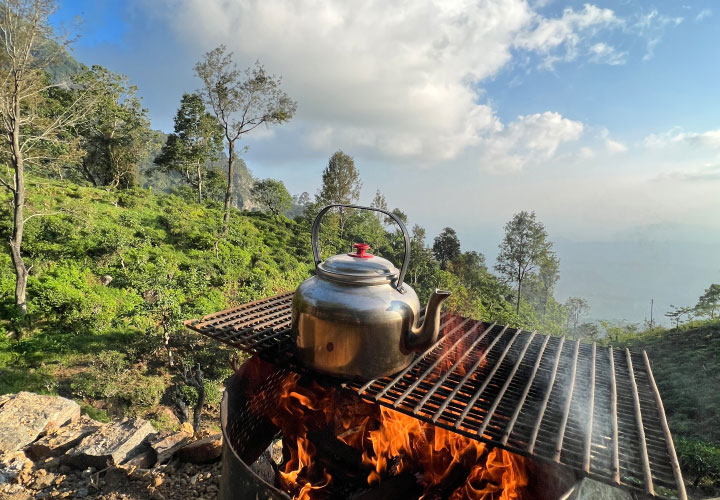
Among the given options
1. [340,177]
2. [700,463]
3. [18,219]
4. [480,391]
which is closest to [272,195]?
[340,177]

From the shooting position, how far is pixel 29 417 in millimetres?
3791

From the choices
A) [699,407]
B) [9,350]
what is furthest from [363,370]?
[699,407]

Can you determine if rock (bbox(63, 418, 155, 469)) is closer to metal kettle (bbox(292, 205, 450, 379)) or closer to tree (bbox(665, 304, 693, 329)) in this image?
metal kettle (bbox(292, 205, 450, 379))

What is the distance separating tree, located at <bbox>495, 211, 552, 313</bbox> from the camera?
2377cm

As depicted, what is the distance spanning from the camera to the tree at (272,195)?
80.0ft

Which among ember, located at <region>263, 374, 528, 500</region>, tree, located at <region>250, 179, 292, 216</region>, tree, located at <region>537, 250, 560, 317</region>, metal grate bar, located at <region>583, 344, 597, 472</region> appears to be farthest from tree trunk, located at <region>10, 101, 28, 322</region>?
tree, located at <region>537, 250, 560, 317</region>

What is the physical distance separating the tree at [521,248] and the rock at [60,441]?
2406 cm

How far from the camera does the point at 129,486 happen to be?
116 inches

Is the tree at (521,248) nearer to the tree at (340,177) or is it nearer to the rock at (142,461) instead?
the tree at (340,177)

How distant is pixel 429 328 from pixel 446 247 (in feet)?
82.3

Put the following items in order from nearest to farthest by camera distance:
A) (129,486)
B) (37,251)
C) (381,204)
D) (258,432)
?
(258,432), (129,486), (37,251), (381,204)

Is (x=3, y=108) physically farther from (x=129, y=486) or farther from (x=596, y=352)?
(x=596, y=352)

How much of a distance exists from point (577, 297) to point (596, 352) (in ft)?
121

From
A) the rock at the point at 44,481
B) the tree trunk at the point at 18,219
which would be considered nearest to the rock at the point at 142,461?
the rock at the point at 44,481
